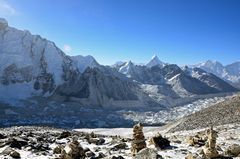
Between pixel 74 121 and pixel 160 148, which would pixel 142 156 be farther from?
pixel 74 121

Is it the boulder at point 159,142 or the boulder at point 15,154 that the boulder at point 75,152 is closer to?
the boulder at point 15,154

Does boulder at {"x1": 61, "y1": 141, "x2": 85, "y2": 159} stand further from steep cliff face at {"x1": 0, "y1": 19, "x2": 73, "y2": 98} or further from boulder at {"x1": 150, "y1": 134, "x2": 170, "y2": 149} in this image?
steep cliff face at {"x1": 0, "y1": 19, "x2": 73, "y2": 98}

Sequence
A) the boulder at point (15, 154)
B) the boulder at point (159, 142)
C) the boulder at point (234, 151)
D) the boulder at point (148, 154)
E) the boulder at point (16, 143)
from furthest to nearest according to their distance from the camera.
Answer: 1. the boulder at point (16, 143)
2. the boulder at point (159, 142)
3. the boulder at point (15, 154)
4. the boulder at point (234, 151)
5. the boulder at point (148, 154)

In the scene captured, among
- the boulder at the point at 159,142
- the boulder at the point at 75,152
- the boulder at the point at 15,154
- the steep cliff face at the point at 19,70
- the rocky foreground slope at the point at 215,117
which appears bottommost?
the boulder at the point at 15,154

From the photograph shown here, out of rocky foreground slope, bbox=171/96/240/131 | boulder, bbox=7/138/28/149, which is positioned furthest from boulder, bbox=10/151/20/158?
rocky foreground slope, bbox=171/96/240/131

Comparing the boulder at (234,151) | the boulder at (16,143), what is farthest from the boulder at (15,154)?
the boulder at (234,151)

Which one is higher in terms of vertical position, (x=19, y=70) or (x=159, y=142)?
(x=19, y=70)

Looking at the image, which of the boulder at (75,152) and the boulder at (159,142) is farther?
the boulder at (159,142)

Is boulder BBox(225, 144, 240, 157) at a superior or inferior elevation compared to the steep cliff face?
inferior

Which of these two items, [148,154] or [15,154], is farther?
[15,154]

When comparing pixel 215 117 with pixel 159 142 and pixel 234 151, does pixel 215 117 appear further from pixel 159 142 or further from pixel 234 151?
pixel 234 151

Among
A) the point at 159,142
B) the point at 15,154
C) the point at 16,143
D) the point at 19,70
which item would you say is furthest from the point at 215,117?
the point at 19,70
